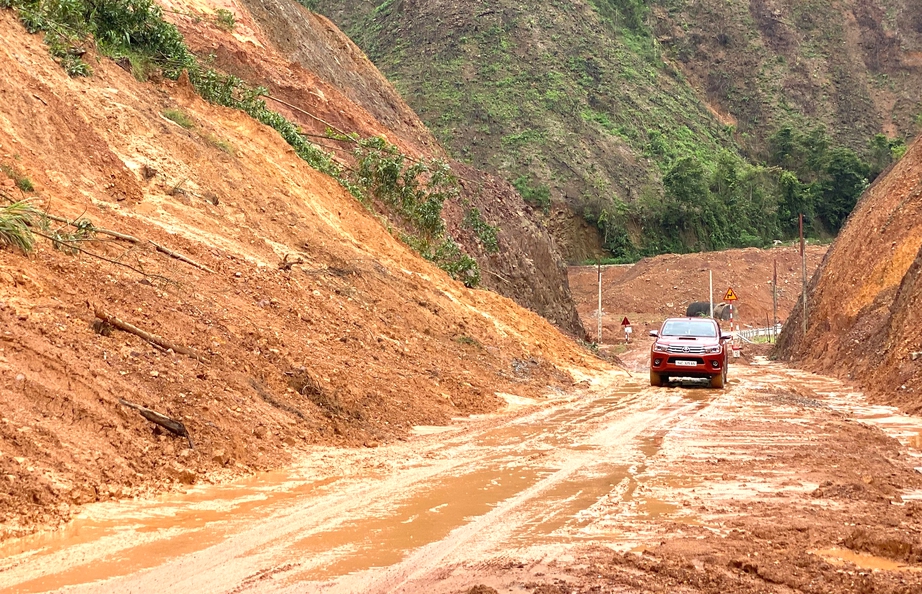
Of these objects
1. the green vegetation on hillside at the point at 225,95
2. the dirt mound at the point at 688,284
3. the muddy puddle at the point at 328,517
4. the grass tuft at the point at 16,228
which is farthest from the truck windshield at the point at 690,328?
the dirt mound at the point at 688,284

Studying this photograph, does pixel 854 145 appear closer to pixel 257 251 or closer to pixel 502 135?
pixel 502 135

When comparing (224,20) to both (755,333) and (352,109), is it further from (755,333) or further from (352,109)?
(755,333)

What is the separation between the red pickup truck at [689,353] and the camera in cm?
1952

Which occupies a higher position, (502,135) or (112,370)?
(502,135)

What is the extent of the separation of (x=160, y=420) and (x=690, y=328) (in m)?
14.0

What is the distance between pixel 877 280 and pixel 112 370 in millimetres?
24360

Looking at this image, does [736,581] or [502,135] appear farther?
[502,135]

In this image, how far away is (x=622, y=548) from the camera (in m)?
6.04

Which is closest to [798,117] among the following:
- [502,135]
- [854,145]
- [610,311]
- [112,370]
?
[854,145]

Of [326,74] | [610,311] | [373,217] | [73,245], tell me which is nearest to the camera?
[73,245]

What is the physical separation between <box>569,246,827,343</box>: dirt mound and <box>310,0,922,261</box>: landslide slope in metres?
5.62

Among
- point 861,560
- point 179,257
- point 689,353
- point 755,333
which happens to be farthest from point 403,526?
point 755,333

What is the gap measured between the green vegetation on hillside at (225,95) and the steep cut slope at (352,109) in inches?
61.1

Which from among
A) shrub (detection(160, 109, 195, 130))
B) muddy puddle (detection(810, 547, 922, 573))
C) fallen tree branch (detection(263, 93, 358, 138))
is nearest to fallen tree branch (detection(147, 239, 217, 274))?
shrub (detection(160, 109, 195, 130))
